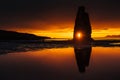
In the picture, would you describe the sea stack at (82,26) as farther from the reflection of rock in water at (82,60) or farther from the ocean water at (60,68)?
the ocean water at (60,68)

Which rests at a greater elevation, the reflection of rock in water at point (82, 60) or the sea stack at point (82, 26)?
the sea stack at point (82, 26)

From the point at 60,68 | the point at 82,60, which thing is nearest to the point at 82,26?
the point at 82,60

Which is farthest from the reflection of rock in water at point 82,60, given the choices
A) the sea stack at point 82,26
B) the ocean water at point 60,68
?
the sea stack at point 82,26

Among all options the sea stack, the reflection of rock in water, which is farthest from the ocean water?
the sea stack

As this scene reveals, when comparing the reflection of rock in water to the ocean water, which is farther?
the reflection of rock in water

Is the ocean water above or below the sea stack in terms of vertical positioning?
below

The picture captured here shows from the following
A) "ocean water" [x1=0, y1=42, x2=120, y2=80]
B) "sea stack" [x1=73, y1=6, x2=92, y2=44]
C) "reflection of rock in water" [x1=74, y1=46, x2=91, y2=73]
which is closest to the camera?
"ocean water" [x1=0, y1=42, x2=120, y2=80]

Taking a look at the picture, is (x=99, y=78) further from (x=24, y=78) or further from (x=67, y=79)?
(x=24, y=78)

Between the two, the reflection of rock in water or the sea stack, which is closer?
the reflection of rock in water

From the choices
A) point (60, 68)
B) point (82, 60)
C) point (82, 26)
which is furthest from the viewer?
point (82, 26)

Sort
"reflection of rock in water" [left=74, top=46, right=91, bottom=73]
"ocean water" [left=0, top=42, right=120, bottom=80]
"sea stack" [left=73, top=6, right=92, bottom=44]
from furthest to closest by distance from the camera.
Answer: "sea stack" [left=73, top=6, right=92, bottom=44]
"reflection of rock in water" [left=74, top=46, right=91, bottom=73]
"ocean water" [left=0, top=42, right=120, bottom=80]

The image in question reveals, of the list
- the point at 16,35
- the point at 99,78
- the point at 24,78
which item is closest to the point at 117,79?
the point at 99,78

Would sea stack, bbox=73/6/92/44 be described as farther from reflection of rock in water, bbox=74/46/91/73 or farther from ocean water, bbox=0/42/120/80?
ocean water, bbox=0/42/120/80

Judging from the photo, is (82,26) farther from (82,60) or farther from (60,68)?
(60,68)
